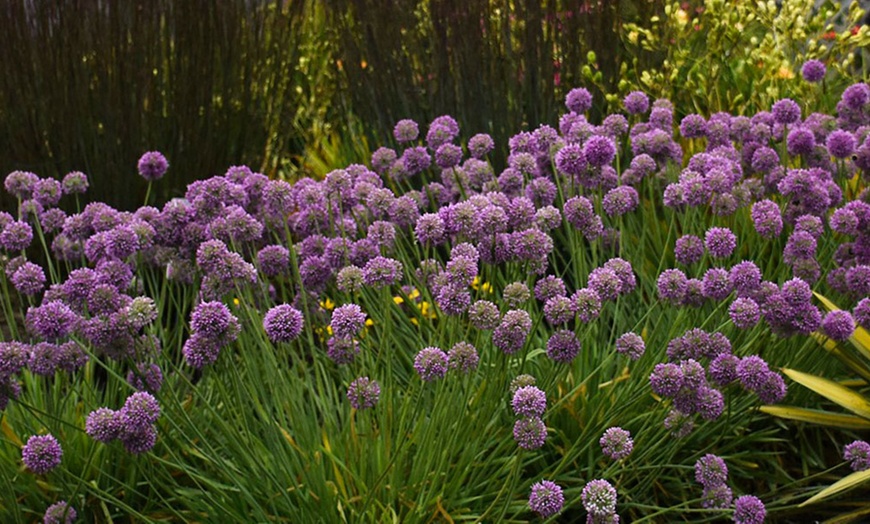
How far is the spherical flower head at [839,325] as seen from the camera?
2.29 m

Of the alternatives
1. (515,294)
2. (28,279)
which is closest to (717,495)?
(515,294)

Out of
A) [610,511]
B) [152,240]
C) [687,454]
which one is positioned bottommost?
[687,454]

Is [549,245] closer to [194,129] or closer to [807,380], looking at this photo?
[807,380]

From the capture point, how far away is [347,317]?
2008 mm

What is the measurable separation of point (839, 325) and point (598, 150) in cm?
72

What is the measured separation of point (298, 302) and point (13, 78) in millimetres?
2248

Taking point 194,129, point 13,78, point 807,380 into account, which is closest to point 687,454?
point 807,380

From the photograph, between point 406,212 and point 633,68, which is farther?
point 633,68

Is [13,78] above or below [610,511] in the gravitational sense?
above

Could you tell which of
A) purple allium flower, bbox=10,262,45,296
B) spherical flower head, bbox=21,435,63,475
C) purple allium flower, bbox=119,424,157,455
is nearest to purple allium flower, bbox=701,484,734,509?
purple allium flower, bbox=119,424,157,455

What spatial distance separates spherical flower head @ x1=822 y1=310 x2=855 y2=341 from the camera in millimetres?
2295

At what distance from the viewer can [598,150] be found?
8.43ft

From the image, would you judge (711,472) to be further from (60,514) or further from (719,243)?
(60,514)

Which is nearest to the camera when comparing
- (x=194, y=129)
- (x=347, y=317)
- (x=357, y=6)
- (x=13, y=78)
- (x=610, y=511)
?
(x=610, y=511)
